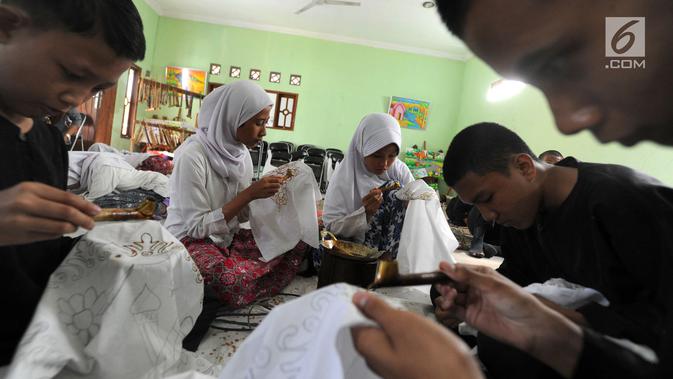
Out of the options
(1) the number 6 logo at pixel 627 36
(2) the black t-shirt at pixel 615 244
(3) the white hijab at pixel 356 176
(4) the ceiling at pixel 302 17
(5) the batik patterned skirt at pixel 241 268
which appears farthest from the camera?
(4) the ceiling at pixel 302 17

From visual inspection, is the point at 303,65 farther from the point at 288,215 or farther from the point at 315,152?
the point at 288,215

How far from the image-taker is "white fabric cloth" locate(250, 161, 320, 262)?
1.59 metres

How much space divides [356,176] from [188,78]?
471 centimetres

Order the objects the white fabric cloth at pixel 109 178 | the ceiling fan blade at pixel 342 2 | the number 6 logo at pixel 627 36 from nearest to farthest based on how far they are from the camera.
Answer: the number 6 logo at pixel 627 36 → the white fabric cloth at pixel 109 178 → the ceiling fan blade at pixel 342 2

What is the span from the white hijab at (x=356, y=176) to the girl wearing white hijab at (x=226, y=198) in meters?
0.36

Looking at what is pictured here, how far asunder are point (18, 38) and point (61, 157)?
38 centimetres

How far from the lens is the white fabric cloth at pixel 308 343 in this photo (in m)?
0.45

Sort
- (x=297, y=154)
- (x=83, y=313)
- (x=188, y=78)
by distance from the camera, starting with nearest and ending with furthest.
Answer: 1. (x=83, y=313)
2. (x=297, y=154)
3. (x=188, y=78)

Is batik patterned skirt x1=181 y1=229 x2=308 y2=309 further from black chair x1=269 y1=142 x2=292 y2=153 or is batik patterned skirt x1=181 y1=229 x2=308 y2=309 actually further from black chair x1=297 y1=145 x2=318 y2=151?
black chair x1=297 y1=145 x2=318 y2=151

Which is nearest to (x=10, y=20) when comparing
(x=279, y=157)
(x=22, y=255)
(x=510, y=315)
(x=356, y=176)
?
(x=22, y=255)

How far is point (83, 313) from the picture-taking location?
0.68 m

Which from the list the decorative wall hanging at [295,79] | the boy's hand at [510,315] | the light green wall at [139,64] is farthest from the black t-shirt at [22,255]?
the decorative wall hanging at [295,79]

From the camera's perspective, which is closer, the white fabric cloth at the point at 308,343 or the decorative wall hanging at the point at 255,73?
the white fabric cloth at the point at 308,343

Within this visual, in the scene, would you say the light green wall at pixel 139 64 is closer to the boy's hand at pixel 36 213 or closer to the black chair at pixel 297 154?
the black chair at pixel 297 154
